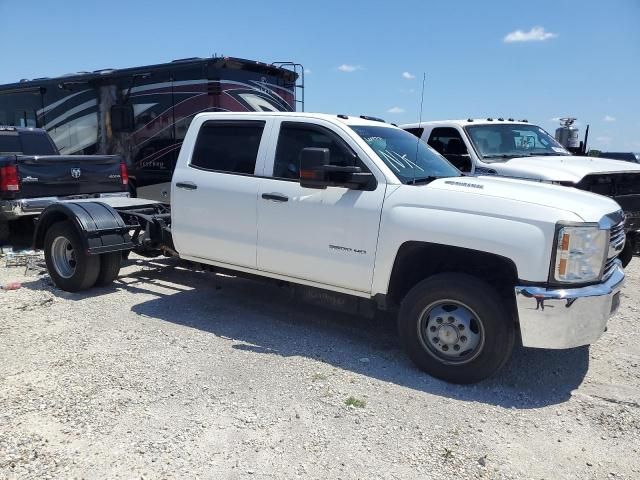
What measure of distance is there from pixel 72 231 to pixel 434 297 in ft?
14.3

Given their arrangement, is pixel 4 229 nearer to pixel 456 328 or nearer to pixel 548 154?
pixel 456 328

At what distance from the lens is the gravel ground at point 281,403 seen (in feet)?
10.4

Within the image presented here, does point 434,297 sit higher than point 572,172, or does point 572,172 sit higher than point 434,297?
point 572,172

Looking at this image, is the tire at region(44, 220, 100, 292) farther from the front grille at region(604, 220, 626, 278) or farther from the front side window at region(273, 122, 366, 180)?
the front grille at region(604, 220, 626, 278)

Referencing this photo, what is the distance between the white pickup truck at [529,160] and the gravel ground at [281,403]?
2101 millimetres

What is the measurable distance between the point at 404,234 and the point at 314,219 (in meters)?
0.86

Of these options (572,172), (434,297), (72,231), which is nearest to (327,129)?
(434,297)

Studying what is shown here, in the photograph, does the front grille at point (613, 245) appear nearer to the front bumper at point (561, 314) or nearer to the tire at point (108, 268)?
the front bumper at point (561, 314)

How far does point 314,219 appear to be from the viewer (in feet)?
15.6

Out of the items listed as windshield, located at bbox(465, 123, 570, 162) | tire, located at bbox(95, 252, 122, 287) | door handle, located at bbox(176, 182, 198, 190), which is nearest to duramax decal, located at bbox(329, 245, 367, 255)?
door handle, located at bbox(176, 182, 198, 190)

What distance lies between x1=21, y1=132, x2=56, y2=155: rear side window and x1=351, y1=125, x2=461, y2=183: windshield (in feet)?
25.0

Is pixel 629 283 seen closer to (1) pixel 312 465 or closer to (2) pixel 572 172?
(2) pixel 572 172

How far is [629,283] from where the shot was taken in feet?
24.0

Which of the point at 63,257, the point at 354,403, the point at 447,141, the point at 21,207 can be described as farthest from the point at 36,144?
the point at 354,403
